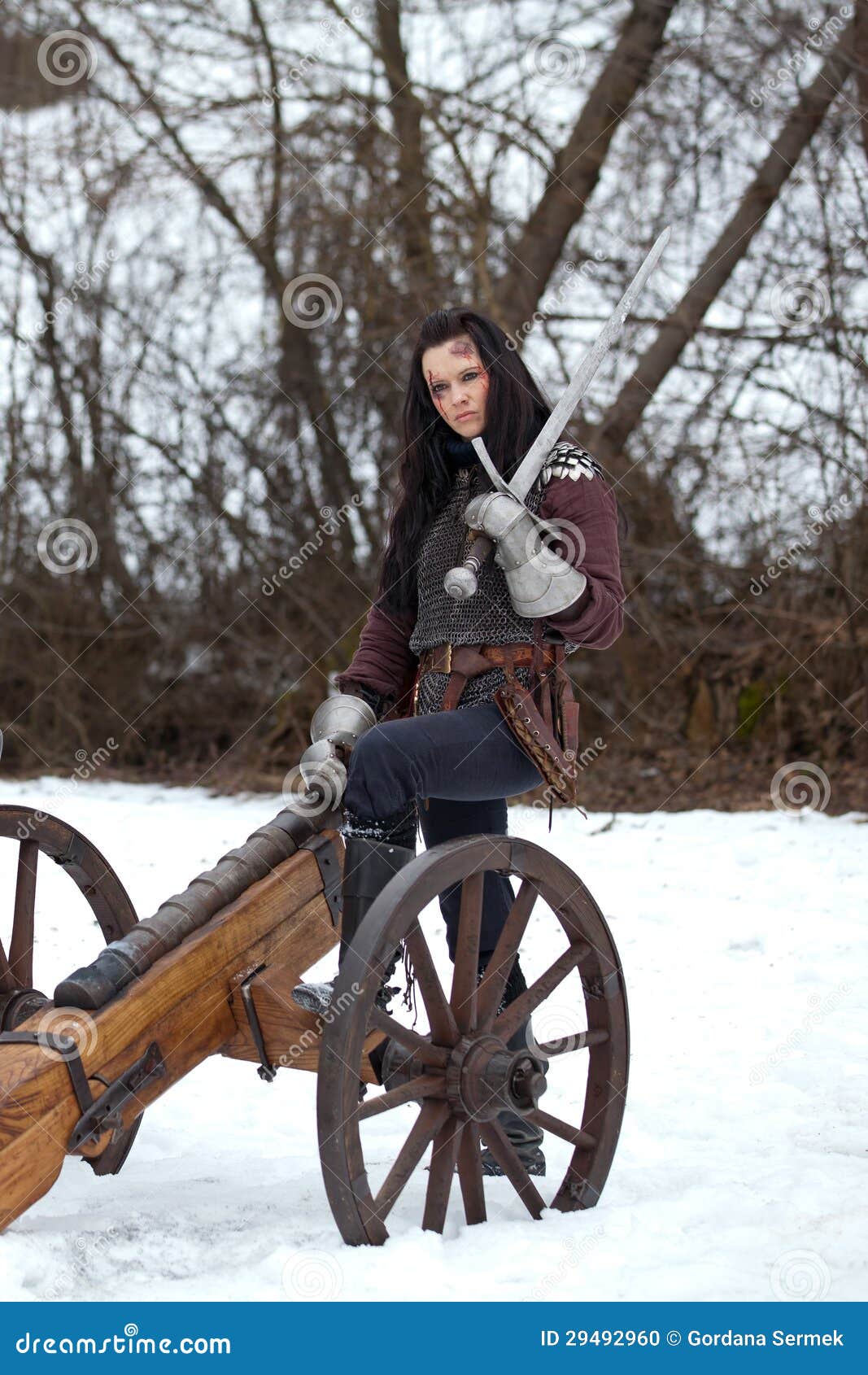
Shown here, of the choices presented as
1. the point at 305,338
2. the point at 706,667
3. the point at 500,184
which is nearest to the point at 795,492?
the point at 706,667

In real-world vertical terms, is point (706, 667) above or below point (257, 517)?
below

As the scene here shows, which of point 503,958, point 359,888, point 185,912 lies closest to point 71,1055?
point 185,912

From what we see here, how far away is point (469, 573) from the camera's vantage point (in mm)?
2379

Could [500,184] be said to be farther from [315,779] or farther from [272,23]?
[315,779]

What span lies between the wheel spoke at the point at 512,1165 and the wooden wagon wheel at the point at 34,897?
29.1 inches

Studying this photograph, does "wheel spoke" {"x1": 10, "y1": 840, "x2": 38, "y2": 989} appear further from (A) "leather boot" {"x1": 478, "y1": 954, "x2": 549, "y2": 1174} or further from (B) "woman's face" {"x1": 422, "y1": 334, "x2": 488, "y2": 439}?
(B) "woman's face" {"x1": 422, "y1": 334, "x2": 488, "y2": 439}

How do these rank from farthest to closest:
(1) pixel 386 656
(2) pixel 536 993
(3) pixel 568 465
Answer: (1) pixel 386 656 → (3) pixel 568 465 → (2) pixel 536 993

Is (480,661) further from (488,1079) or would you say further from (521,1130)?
(521,1130)

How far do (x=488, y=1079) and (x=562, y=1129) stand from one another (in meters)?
0.24

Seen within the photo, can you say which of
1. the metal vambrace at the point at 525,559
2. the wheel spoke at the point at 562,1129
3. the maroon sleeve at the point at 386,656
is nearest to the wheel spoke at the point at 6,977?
the maroon sleeve at the point at 386,656

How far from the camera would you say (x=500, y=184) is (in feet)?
24.4

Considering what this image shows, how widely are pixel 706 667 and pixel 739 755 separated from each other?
0.48 meters

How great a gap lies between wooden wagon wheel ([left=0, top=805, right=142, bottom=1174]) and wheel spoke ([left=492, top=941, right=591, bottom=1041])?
0.80 metres

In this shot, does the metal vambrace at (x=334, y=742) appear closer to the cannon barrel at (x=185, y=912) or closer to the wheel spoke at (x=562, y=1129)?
the cannon barrel at (x=185, y=912)
